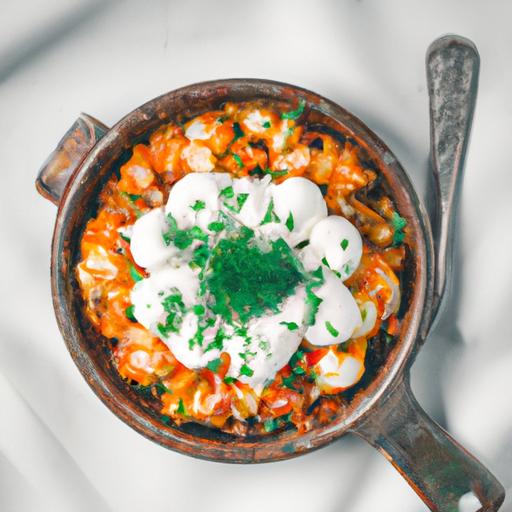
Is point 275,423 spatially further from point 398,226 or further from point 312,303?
point 398,226

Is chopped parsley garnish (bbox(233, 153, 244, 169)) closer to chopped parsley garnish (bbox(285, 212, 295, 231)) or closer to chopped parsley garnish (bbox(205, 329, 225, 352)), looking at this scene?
chopped parsley garnish (bbox(285, 212, 295, 231))

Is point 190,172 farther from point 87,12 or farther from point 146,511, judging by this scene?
point 146,511

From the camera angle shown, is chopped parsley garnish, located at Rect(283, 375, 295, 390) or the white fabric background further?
the white fabric background

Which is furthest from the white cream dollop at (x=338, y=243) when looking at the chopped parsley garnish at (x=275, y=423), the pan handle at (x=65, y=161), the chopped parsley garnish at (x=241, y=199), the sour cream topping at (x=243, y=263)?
the pan handle at (x=65, y=161)

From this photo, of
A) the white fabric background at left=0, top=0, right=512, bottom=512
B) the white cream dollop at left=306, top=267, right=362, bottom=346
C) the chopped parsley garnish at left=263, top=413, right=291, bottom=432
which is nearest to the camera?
the white cream dollop at left=306, top=267, right=362, bottom=346

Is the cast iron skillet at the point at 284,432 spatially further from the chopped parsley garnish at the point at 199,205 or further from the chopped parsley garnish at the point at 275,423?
the chopped parsley garnish at the point at 199,205

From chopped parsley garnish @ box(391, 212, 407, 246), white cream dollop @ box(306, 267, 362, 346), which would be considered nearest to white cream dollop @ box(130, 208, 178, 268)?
white cream dollop @ box(306, 267, 362, 346)
